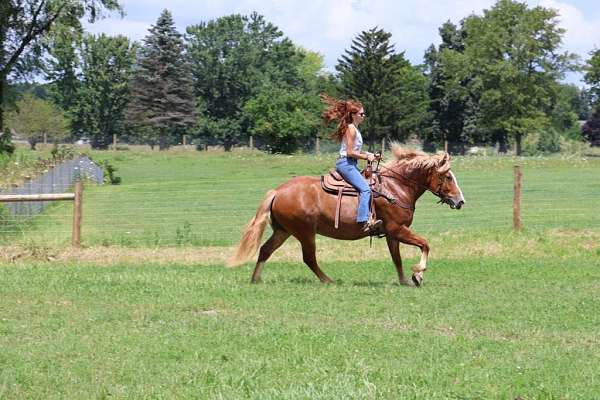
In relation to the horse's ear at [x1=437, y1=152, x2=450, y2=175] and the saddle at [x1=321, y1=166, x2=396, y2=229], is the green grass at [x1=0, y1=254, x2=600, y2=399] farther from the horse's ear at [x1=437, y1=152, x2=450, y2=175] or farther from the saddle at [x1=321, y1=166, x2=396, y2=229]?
the horse's ear at [x1=437, y1=152, x2=450, y2=175]

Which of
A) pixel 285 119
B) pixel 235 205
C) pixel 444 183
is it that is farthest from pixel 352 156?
pixel 285 119

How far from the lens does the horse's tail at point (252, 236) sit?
45.0 feet

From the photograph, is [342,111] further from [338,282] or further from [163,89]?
[163,89]

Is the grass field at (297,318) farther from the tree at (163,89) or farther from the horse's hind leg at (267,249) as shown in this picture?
the tree at (163,89)

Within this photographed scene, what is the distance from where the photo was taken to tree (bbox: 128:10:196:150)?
9494 cm

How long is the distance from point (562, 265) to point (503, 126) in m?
73.1

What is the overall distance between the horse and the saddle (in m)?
0.06

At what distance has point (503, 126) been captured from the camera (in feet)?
288

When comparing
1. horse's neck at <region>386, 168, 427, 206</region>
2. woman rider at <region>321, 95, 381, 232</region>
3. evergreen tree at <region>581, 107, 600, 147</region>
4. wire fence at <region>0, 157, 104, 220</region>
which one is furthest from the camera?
evergreen tree at <region>581, 107, 600, 147</region>

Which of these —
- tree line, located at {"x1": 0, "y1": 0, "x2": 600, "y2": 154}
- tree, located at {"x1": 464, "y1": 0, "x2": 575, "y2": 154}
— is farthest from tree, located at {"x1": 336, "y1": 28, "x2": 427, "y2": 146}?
tree, located at {"x1": 464, "y1": 0, "x2": 575, "y2": 154}

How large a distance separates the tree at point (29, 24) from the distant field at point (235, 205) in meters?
8.41

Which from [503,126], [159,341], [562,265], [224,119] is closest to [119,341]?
[159,341]

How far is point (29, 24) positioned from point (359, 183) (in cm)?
3795

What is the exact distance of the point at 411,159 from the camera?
1418 cm
